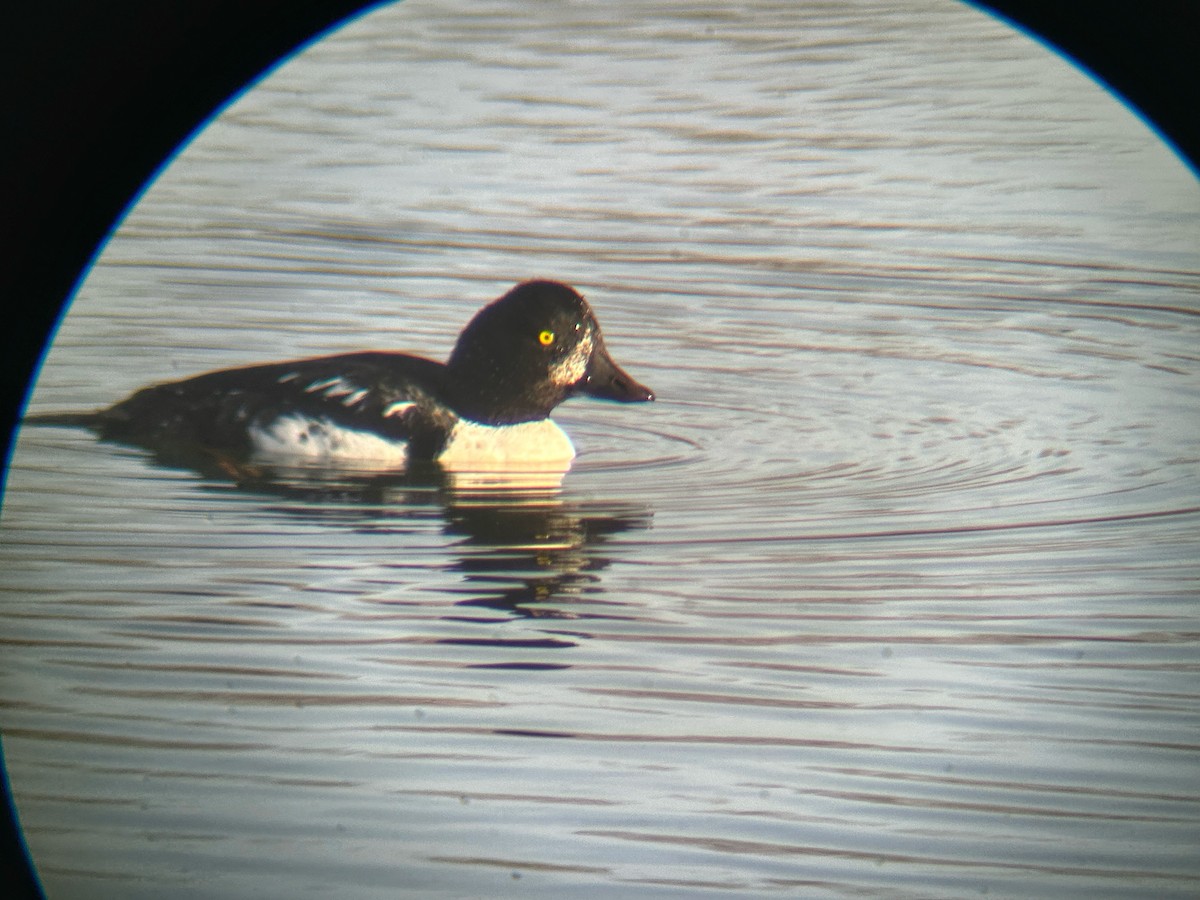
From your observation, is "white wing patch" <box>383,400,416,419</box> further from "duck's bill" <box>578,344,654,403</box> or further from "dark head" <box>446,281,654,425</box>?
"duck's bill" <box>578,344,654,403</box>

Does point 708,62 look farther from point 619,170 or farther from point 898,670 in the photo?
point 898,670

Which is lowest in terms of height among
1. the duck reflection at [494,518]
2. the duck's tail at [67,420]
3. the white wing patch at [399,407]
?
the duck reflection at [494,518]

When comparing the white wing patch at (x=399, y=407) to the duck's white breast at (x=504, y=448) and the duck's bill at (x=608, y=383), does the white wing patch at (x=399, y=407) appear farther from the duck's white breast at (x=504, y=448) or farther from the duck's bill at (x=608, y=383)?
the duck's bill at (x=608, y=383)

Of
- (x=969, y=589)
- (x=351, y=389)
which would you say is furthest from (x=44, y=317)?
(x=351, y=389)

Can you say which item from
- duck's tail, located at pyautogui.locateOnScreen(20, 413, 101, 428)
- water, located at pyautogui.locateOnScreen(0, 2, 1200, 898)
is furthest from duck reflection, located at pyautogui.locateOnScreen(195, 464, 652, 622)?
duck's tail, located at pyautogui.locateOnScreen(20, 413, 101, 428)

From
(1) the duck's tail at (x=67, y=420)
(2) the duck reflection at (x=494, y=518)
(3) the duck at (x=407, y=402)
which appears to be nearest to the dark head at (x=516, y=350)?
(3) the duck at (x=407, y=402)

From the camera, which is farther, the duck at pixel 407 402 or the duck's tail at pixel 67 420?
the duck's tail at pixel 67 420

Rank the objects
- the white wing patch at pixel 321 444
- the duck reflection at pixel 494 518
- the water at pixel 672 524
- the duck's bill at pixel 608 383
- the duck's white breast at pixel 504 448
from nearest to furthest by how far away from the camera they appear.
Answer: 1. the water at pixel 672 524
2. the duck reflection at pixel 494 518
3. the white wing patch at pixel 321 444
4. the duck's white breast at pixel 504 448
5. the duck's bill at pixel 608 383
